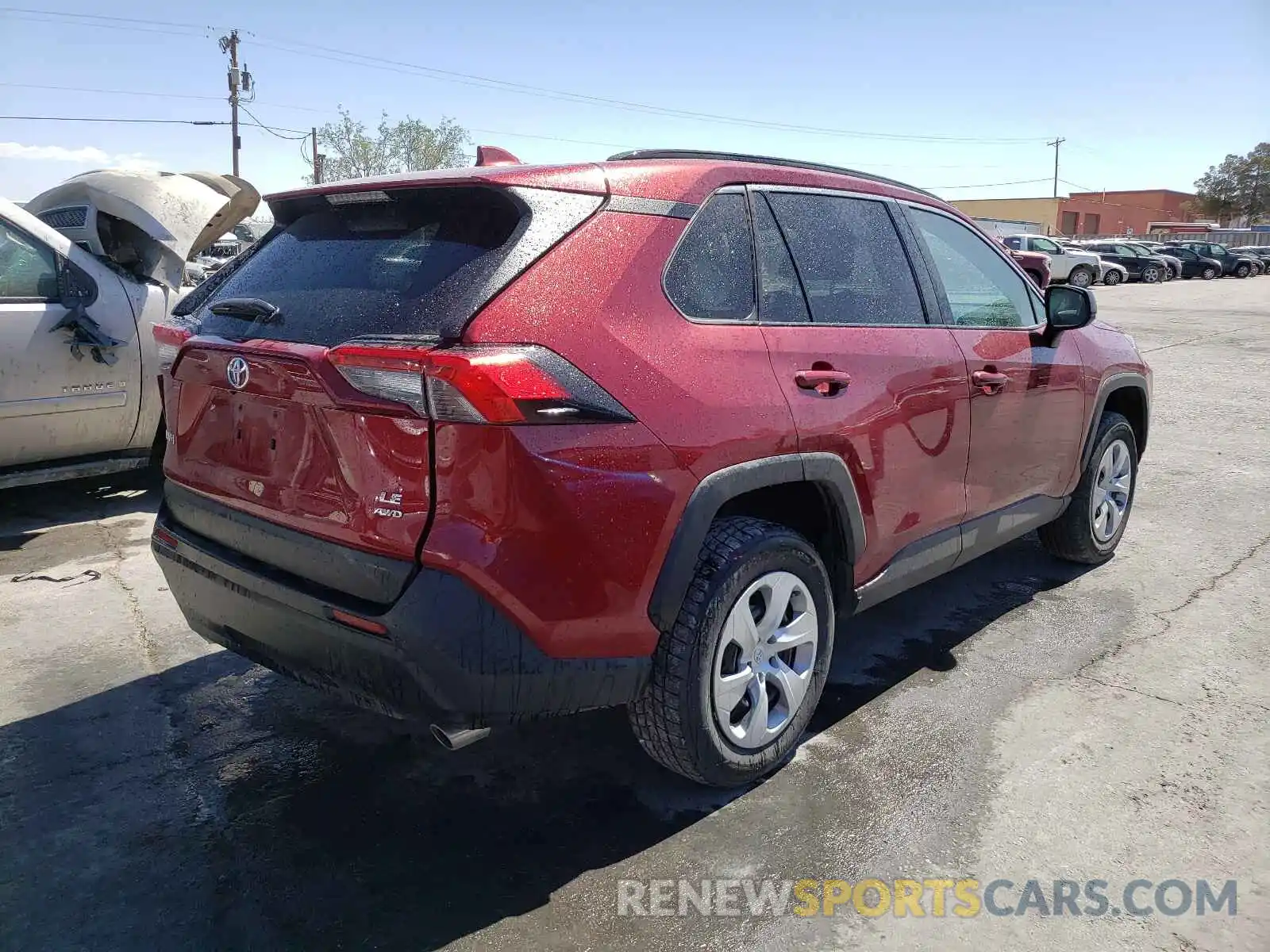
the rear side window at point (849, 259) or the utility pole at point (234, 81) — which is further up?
the utility pole at point (234, 81)

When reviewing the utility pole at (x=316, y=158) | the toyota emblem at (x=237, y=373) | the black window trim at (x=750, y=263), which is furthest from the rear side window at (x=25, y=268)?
the utility pole at (x=316, y=158)

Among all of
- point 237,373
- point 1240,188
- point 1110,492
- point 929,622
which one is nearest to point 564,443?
point 237,373

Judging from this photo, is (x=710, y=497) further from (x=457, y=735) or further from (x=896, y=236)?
(x=896, y=236)

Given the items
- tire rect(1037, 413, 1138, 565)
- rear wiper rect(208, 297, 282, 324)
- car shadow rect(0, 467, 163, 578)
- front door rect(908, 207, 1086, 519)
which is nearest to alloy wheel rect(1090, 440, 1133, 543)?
tire rect(1037, 413, 1138, 565)

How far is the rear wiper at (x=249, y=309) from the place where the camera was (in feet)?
8.64

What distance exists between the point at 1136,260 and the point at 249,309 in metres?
39.3

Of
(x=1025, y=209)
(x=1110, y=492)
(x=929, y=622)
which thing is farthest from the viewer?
(x=1025, y=209)

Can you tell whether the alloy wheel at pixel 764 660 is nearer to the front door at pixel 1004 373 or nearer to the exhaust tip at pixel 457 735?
the exhaust tip at pixel 457 735

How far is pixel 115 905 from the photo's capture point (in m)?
2.38

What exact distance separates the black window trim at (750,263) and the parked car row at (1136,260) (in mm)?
29783

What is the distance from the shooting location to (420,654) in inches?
88.7

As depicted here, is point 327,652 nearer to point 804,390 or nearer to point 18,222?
point 804,390

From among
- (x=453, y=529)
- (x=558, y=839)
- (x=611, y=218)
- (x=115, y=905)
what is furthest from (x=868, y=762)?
(x=115, y=905)

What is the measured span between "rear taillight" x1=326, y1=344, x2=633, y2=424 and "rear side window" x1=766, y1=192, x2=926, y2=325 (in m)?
1.05
